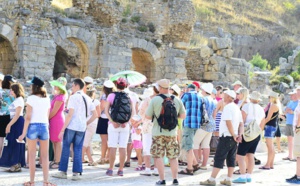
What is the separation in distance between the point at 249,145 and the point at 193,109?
130cm

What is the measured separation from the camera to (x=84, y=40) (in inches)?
896

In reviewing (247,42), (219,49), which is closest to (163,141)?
(219,49)

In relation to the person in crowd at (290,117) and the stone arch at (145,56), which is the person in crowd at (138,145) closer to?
the person in crowd at (290,117)

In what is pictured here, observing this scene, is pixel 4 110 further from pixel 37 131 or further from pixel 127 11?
pixel 127 11

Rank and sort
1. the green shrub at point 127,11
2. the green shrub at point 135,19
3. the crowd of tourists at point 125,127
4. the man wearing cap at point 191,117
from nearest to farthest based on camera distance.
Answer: the crowd of tourists at point 125,127 → the man wearing cap at point 191,117 → the green shrub at point 135,19 → the green shrub at point 127,11

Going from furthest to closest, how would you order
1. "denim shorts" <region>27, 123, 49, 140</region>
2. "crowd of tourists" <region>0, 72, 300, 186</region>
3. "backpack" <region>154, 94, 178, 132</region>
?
"backpack" <region>154, 94, 178, 132</region>
"crowd of tourists" <region>0, 72, 300, 186</region>
"denim shorts" <region>27, 123, 49, 140</region>

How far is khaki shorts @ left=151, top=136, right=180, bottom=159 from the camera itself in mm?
9148

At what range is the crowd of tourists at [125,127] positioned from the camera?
28.6 feet

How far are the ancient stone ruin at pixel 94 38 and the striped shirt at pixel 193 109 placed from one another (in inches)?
421

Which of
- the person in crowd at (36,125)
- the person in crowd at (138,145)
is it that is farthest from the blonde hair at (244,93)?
the person in crowd at (36,125)

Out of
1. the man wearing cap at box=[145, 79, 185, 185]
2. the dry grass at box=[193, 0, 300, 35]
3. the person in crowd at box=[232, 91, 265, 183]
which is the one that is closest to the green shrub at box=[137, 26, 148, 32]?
the person in crowd at box=[232, 91, 265, 183]

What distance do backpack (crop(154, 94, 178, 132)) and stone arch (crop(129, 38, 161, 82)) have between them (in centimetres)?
1575

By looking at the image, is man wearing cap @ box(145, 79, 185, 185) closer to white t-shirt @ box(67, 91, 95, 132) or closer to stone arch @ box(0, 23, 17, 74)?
white t-shirt @ box(67, 91, 95, 132)

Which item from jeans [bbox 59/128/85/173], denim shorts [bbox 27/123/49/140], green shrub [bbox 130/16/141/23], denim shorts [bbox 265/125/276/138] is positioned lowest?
jeans [bbox 59/128/85/173]
